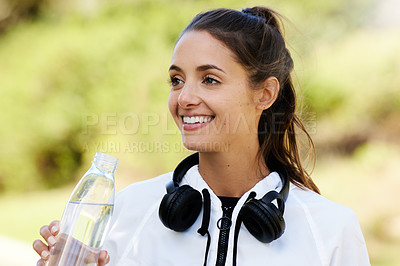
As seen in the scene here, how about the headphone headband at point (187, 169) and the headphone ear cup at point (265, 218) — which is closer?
the headphone ear cup at point (265, 218)

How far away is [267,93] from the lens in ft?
6.09

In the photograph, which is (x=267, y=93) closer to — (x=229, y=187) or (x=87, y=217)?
(x=229, y=187)

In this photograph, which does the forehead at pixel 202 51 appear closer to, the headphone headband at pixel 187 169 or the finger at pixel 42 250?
the headphone headband at pixel 187 169

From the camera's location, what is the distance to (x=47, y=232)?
1405mm

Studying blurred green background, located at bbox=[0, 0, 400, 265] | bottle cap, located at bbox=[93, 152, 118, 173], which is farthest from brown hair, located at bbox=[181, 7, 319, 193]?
blurred green background, located at bbox=[0, 0, 400, 265]

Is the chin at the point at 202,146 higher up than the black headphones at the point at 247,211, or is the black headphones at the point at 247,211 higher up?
the chin at the point at 202,146

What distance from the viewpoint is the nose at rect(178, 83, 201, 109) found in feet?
5.38

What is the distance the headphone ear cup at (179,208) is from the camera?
155 centimetres

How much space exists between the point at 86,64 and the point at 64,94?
65 centimetres

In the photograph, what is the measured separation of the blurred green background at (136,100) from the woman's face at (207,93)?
3.27 metres

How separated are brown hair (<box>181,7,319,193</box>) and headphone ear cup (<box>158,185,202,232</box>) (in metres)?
0.42

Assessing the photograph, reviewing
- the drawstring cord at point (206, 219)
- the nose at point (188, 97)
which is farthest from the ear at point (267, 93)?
the drawstring cord at point (206, 219)

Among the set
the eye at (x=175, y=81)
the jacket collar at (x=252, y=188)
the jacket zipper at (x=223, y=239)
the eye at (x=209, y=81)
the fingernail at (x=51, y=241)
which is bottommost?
the fingernail at (x=51, y=241)

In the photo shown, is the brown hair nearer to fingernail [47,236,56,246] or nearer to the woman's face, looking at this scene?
the woman's face
